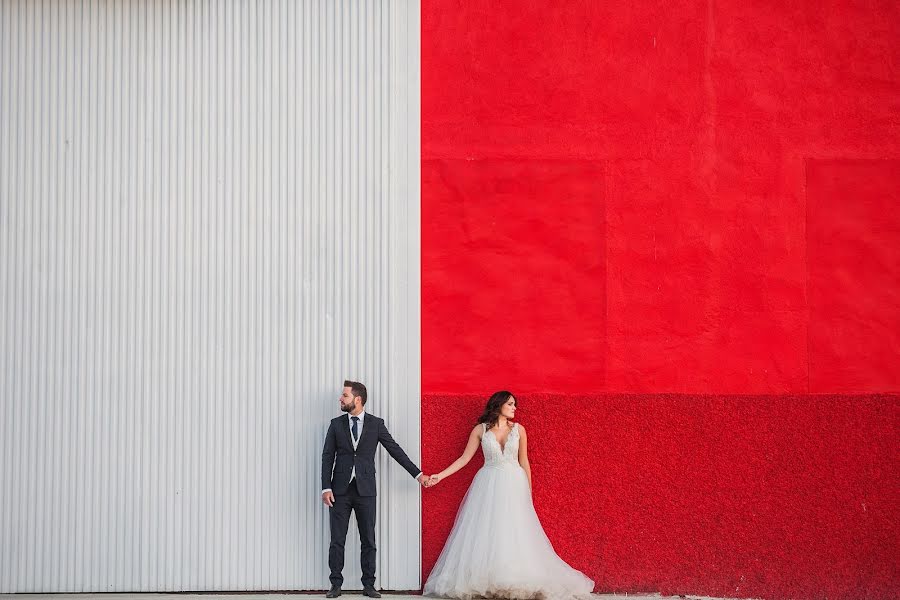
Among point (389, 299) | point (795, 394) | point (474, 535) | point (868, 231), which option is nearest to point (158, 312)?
point (389, 299)

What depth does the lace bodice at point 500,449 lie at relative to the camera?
8.86 metres

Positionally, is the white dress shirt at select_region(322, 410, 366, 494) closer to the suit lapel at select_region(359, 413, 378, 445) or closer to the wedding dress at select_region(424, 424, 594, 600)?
the suit lapel at select_region(359, 413, 378, 445)

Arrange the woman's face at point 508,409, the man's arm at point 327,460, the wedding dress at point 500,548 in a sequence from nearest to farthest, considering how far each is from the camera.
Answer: the wedding dress at point 500,548 → the man's arm at point 327,460 → the woman's face at point 508,409

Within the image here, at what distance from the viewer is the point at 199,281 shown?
9.30 metres

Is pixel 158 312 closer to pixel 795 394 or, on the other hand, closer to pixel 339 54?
pixel 339 54

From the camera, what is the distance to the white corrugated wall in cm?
915

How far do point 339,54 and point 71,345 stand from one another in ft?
12.1

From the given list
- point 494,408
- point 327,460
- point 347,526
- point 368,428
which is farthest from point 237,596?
point 494,408

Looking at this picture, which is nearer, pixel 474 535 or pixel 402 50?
pixel 474 535

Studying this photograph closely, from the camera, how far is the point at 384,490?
9.17m

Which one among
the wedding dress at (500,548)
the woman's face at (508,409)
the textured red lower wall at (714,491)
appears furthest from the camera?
the textured red lower wall at (714,491)

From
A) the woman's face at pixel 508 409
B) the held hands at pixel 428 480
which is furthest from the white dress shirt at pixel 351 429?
the woman's face at pixel 508 409

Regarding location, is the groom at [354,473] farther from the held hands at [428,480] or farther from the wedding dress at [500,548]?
the wedding dress at [500,548]

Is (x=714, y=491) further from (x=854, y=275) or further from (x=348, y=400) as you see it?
(x=348, y=400)
